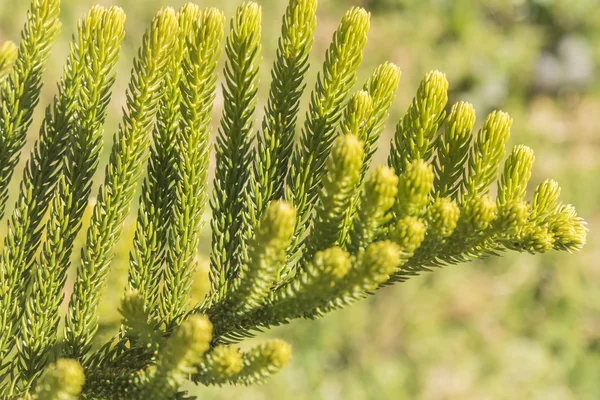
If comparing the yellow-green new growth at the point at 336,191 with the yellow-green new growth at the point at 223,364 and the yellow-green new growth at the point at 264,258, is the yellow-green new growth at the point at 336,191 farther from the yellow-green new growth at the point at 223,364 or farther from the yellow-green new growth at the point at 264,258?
the yellow-green new growth at the point at 223,364

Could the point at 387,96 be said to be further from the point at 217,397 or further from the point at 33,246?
the point at 217,397

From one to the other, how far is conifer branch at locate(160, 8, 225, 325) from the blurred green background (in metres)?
3.00

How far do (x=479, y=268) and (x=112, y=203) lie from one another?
4.40 m

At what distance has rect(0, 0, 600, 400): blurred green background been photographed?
4.78m

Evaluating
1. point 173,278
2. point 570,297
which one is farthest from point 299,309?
point 570,297

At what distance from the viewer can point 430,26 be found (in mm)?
6309

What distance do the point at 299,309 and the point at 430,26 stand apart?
18.2 feet

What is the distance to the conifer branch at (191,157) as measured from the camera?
54.9 inches

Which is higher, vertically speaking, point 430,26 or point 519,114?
point 430,26

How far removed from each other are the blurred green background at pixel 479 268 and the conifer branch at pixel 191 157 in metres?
3.00

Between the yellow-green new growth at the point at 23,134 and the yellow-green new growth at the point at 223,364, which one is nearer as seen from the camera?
the yellow-green new growth at the point at 223,364

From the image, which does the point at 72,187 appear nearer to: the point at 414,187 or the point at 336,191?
the point at 336,191

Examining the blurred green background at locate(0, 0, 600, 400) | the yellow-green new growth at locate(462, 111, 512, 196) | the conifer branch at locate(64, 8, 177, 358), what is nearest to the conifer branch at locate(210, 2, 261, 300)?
the conifer branch at locate(64, 8, 177, 358)

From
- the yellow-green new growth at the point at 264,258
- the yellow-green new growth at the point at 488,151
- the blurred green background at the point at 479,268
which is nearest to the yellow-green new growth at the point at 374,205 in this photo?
the yellow-green new growth at the point at 264,258
